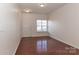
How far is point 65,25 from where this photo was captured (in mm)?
2592

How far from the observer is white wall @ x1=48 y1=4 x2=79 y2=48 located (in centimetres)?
248

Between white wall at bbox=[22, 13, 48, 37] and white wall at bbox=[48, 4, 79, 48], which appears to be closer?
white wall at bbox=[22, 13, 48, 37]

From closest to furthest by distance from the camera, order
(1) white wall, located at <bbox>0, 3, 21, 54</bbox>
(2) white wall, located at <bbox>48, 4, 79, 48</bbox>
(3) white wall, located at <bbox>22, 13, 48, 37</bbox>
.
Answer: (1) white wall, located at <bbox>0, 3, 21, 54</bbox> → (3) white wall, located at <bbox>22, 13, 48, 37</bbox> → (2) white wall, located at <bbox>48, 4, 79, 48</bbox>

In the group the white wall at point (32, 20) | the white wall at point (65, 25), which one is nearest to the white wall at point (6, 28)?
the white wall at point (32, 20)

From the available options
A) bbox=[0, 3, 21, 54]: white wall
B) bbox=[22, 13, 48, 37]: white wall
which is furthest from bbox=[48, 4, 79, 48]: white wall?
bbox=[0, 3, 21, 54]: white wall

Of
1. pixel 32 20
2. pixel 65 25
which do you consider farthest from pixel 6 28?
pixel 65 25

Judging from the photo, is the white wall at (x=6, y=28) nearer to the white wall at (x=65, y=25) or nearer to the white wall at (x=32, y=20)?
the white wall at (x=32, y=20)

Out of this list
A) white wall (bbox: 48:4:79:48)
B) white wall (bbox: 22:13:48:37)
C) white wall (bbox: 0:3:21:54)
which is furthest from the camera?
white wall (bbox: 48:4:79:48)

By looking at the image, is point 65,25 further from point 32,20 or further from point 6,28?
point 6,28

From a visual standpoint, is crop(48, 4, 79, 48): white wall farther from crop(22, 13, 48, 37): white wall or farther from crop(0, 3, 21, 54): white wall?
crop(0, 3, 21, 54): white wall

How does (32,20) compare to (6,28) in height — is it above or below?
above

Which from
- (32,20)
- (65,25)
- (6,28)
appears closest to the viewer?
(6,28)

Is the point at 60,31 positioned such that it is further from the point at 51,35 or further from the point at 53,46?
the point at 53,46
